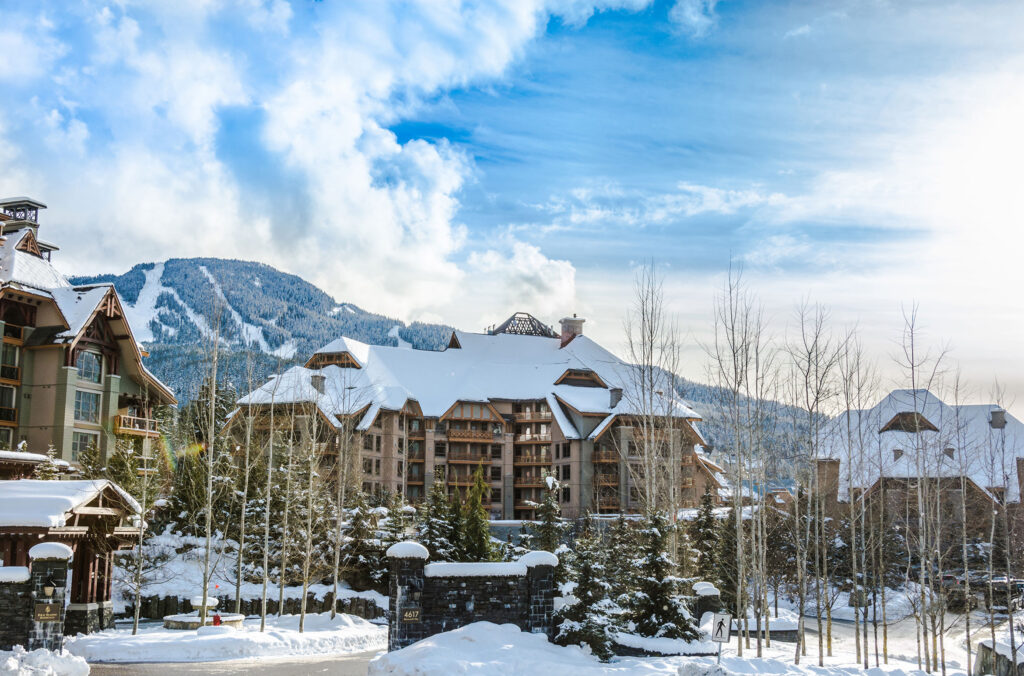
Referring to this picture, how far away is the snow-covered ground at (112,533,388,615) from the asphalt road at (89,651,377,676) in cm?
1354

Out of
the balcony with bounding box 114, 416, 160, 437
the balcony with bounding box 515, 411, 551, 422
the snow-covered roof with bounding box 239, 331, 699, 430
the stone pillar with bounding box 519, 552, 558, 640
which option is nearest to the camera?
the stone pillar with bounding box 519, 552, 558, 640

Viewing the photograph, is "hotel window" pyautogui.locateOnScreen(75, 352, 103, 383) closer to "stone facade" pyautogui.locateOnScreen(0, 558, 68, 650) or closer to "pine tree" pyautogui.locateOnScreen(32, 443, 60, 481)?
"pine tree" pyautogui.locateOnScreen(32, 443, 60, 481)

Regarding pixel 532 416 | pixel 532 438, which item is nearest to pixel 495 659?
pixel 532 438

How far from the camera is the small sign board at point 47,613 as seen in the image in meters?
20.8

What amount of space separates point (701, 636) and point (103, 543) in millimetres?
18036

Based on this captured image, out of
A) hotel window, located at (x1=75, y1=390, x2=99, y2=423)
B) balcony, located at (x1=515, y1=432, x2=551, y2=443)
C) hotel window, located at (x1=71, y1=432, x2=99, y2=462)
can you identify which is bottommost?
hotel window, located at (x1=71, y1=432, x2=99, y2=462)

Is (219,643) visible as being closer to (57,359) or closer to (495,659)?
(495,659)

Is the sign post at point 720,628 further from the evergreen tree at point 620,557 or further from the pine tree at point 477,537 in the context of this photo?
the pine tree at point 477,537

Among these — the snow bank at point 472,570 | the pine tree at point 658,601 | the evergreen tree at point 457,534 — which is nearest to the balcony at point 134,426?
the evergreen tree at point 457,534

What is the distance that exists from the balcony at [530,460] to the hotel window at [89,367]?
29460 millimetres

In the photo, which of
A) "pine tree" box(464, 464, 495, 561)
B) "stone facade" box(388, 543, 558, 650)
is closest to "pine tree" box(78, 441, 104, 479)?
"pine tree" box(464, 464, 495, 561)

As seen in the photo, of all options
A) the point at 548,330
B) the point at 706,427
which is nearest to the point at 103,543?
the point at 548,330

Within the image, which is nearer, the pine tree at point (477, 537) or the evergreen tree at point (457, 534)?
the pine tree at point (477, 537)

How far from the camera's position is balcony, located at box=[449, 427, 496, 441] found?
6376 cm
